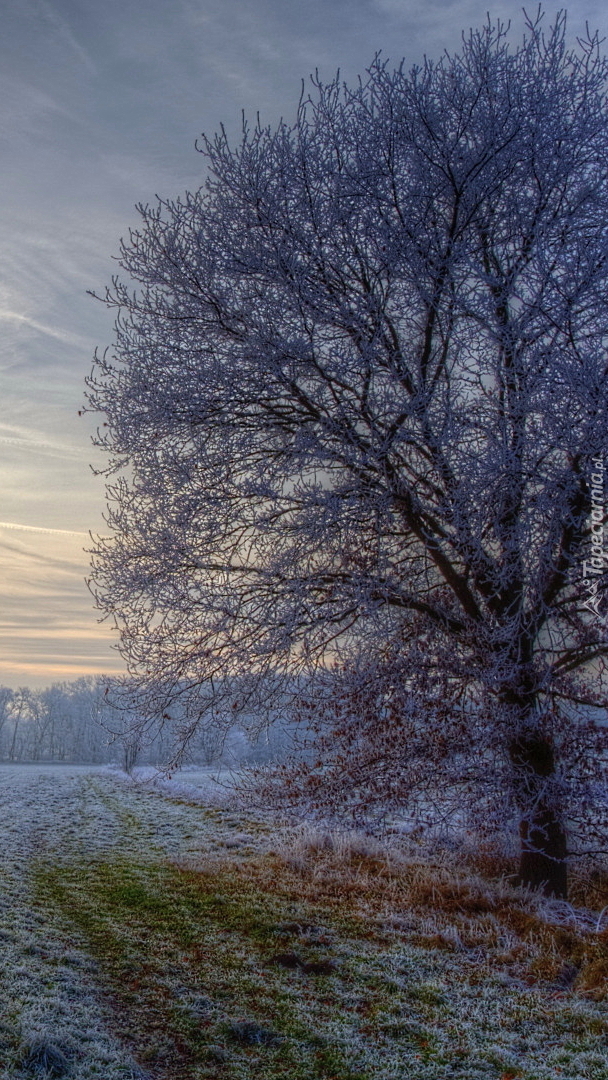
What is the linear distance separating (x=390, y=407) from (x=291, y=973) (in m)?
5.46

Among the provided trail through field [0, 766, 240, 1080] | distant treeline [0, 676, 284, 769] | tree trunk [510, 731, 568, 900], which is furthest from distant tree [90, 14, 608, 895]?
distant treeline [0, 676, 284, 769]

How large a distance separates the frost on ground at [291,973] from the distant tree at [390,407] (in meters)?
1.52

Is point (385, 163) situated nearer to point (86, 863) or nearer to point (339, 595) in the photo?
point (339, 595)

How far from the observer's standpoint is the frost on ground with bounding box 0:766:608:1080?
452cm

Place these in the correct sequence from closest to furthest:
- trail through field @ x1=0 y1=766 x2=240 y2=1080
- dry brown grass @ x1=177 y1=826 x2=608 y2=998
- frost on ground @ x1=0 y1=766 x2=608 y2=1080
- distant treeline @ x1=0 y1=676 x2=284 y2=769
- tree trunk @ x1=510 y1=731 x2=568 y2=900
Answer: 1. trail through field @ x1=0 y1=766 x2=240 y2=1080
2. frost on ground @ x1=0 y1=766 x2=608 y2=1080
3. dry brown grass @ x1=177 y1=826 x2=608 y2=998
4. tree trunk @ x1=510 y1=731 x2=568 y2=900
5. distant treeline @ x1=0 y1=676 x2=284 y2=769

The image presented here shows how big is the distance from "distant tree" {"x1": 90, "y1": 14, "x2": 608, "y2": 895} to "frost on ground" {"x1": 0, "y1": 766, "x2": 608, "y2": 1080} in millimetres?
1515

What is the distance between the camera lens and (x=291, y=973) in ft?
19.6

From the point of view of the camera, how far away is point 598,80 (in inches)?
316

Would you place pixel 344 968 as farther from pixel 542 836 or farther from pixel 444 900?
pixel 542 836

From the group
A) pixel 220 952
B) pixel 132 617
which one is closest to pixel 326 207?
pixel 132 617

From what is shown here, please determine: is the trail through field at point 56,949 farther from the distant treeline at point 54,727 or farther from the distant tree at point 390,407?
the distant treeline at point 54,727

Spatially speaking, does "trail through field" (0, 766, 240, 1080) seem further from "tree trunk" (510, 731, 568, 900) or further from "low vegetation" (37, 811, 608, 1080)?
"tree trunk" (510, 731, 568, 900)

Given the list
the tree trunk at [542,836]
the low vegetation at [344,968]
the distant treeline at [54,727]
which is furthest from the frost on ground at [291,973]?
the distant treeline at [54,727]

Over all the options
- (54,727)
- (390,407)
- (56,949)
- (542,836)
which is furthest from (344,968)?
(54,727)
